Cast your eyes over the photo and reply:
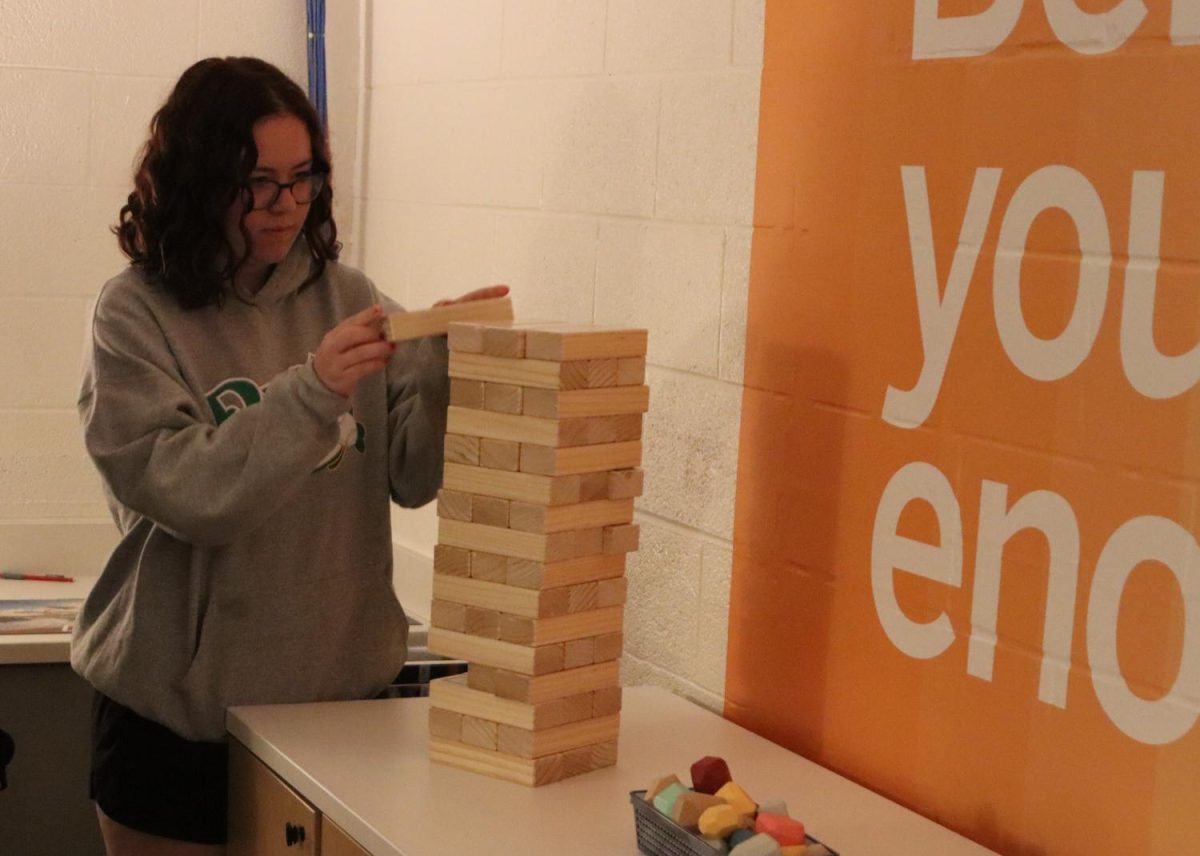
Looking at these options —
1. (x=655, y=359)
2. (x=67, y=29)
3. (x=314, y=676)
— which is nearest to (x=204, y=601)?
(x=314, y=676)

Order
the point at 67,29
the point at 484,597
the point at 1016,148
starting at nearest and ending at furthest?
the point at 1016,148
the point at 484,597
the point at 67,29

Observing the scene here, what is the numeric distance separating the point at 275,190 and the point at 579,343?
513 millimetres

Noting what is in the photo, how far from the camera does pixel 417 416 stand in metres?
Answer: 2.13

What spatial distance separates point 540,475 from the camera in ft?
5.94

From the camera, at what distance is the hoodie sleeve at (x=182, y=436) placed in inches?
73.9

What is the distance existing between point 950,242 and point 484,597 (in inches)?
27.2

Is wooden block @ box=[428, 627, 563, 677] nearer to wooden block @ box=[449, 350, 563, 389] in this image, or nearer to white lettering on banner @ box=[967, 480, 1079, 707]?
wooden block @ box=[449, 350, 563, 389]

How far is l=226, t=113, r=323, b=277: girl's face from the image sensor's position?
203cm

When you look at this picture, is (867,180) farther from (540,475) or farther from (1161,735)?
(1161,735)

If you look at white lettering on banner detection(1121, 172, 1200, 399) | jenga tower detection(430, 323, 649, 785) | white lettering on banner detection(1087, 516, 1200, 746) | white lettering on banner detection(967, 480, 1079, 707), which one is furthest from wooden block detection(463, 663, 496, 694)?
white lettering on banner detection(1121, 172, 1200, 399)

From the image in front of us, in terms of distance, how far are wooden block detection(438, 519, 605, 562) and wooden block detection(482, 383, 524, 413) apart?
Answer: 143 mm

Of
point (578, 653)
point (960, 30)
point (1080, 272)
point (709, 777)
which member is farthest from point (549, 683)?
point (960, 30)

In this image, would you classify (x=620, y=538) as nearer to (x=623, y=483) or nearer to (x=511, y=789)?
(x=623, y=483)

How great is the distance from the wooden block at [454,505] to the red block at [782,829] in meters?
0.55
